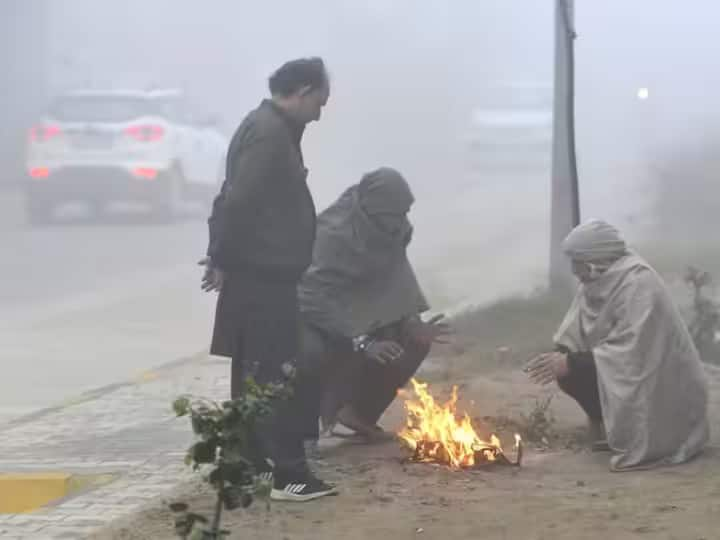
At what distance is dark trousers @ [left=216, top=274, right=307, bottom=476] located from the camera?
555cm

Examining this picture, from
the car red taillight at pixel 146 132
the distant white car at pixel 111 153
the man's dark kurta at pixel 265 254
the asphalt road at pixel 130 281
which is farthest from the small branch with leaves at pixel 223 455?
the car red taillight at pixel 146 132

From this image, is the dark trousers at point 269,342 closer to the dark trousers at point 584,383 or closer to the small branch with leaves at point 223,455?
the dark trousers at point 584,383

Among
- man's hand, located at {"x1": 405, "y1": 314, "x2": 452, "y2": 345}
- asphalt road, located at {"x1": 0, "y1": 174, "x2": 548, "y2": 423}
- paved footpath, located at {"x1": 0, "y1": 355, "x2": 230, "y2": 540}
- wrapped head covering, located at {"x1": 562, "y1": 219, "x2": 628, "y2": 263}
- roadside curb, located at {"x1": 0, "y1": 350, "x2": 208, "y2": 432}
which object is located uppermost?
wrapped head covering, located at {"x1": 562, "y1": 219, "x2": 628, "y2": 263}

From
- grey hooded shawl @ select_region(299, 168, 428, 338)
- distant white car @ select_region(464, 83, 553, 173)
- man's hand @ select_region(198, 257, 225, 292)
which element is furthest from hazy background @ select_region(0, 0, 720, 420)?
man's hand @ select_region(198, 257, 225, 292)

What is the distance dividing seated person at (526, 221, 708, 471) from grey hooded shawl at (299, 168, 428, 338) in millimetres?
699

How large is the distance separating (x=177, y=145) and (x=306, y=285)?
1403 centimetres

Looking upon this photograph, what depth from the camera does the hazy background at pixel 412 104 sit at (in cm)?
1612

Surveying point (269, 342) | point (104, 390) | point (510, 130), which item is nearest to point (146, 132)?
point (510, 130)

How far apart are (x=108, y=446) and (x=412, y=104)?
717 inches

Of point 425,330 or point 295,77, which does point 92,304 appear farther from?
point 295,77

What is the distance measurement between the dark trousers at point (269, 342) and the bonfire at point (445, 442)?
0.68 meters

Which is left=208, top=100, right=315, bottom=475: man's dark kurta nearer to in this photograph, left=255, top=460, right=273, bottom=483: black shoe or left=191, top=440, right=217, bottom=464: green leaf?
left=255, top=460, right=273, bottom=483: black shoe

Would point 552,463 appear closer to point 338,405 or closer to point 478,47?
point 338,405

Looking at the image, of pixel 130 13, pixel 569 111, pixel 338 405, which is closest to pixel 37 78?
pixel 130 13
